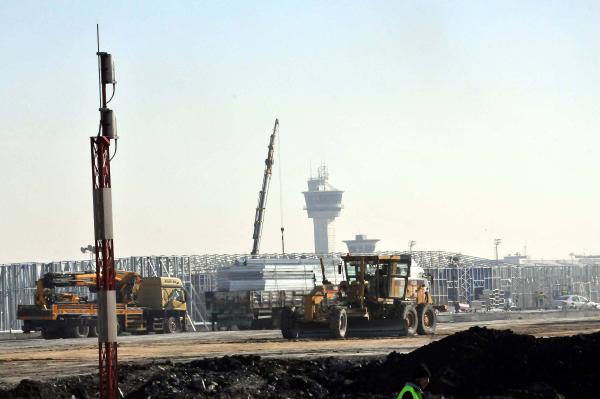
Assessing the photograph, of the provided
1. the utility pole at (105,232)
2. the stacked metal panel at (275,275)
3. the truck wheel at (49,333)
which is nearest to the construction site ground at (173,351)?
the utility pole at (105,232)

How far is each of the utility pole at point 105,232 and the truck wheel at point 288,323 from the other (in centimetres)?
2602

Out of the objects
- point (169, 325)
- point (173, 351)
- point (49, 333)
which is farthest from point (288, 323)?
point (169, 325)

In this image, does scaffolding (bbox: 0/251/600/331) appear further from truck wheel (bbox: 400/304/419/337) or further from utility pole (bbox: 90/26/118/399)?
utility pole (bbox: 90/26/118/399)

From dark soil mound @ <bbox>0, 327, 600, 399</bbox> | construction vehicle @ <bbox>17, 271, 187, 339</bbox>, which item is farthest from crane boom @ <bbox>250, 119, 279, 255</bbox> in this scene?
dark soil mound @ <bbox>0, 327, 600, 399</bbox>

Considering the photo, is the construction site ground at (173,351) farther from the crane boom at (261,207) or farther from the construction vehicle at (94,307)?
the crane boom at (261,207)

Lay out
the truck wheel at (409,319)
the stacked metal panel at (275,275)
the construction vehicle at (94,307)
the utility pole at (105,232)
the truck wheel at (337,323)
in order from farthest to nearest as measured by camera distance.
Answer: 1. the stacked metal panel at (275,275)
2. the construction vehicle at (94,307)
3. the truck wheel at (409,319)
4. the truck wheel at (337,323)
5. the utility pole at (105,232)

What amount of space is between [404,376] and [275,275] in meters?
60.9

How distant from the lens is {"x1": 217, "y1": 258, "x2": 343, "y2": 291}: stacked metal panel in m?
83.6

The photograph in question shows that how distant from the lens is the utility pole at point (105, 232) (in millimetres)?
19016

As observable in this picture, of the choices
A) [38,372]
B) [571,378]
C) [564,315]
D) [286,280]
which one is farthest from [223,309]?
[571,378]

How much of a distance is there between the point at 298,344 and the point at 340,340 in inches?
96.6

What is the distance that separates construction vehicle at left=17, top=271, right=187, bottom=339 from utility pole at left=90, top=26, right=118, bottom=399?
120 feet

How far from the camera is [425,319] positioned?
47.0m

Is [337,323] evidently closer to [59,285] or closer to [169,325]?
[59,285]
